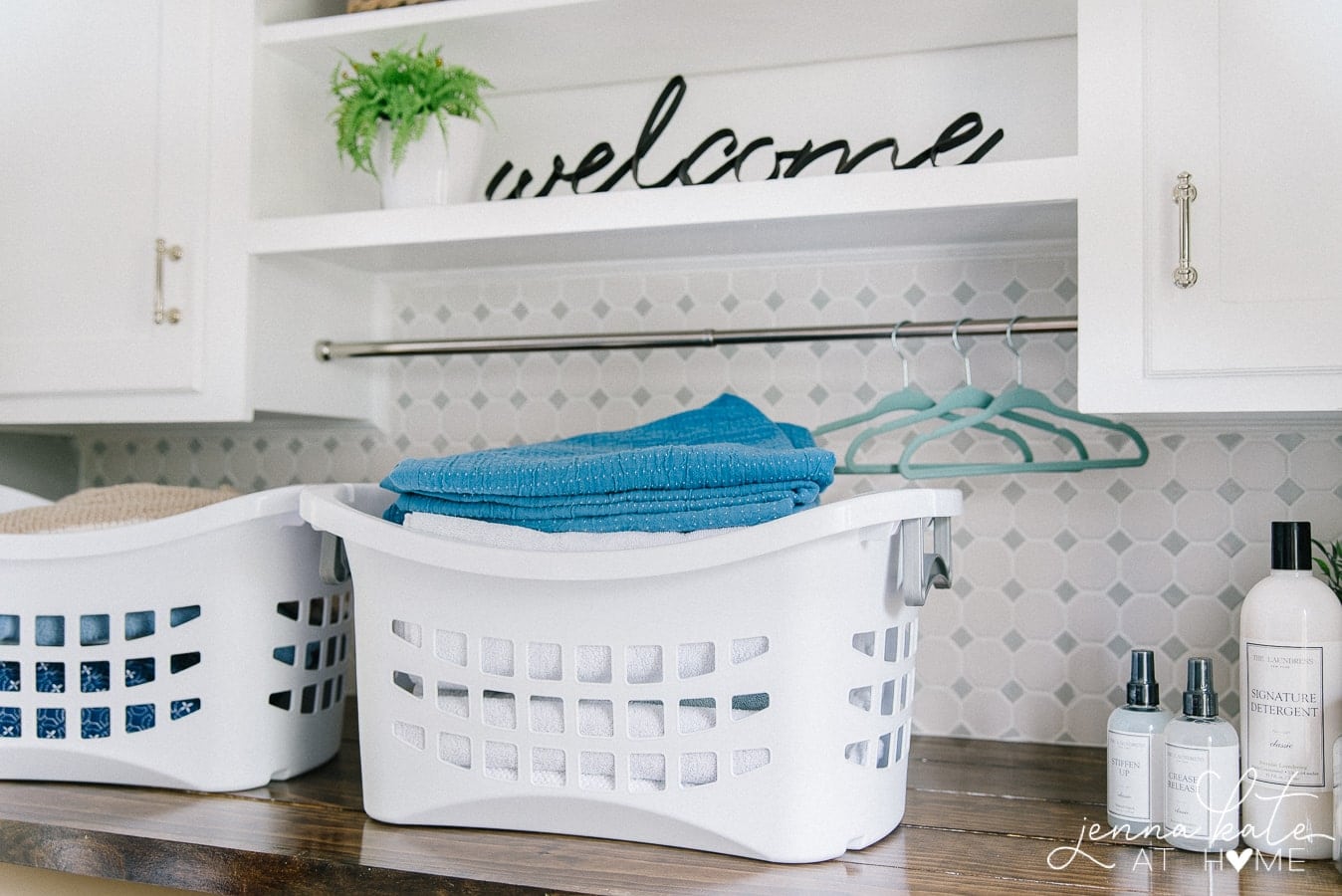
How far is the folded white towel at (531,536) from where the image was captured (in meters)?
0.90

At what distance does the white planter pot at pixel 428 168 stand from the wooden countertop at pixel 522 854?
25.3 inches

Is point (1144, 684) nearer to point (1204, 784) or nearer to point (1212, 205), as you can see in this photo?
point (1204, 784)

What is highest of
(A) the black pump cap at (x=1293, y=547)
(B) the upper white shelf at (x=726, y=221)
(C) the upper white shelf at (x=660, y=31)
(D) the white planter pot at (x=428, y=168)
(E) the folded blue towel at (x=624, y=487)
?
(C) the upper white shelf at (x=660, y=31)

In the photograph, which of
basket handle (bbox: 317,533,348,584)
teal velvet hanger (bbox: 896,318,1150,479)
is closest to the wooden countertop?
basket handle (bbox: 317,533,348,584)

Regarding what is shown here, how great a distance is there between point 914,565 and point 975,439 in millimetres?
460

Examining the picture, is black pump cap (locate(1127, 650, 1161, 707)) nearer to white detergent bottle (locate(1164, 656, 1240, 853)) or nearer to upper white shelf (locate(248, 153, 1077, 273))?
white detergent bottle (locate(1164, 656, 1240, 853))

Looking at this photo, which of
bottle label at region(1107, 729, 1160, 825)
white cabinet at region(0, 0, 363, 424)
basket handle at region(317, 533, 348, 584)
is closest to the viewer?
bottle label at region(1107, 729, 1160, 825)

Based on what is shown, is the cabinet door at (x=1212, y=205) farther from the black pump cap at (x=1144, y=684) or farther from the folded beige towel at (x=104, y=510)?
the folded beige towel at (x=104, y=510)

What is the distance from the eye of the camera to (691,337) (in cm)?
125

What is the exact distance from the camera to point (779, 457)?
883 millimetres

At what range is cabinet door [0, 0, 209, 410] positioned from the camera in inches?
51.1

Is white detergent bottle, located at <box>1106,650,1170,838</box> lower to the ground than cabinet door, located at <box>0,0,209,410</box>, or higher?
lower

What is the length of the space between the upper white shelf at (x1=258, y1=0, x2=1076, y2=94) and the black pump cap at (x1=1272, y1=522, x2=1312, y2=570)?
610 millimetres

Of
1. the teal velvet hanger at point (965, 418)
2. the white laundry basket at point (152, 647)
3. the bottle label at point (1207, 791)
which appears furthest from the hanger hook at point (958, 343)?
the white laundry basket at point (152, 647)
